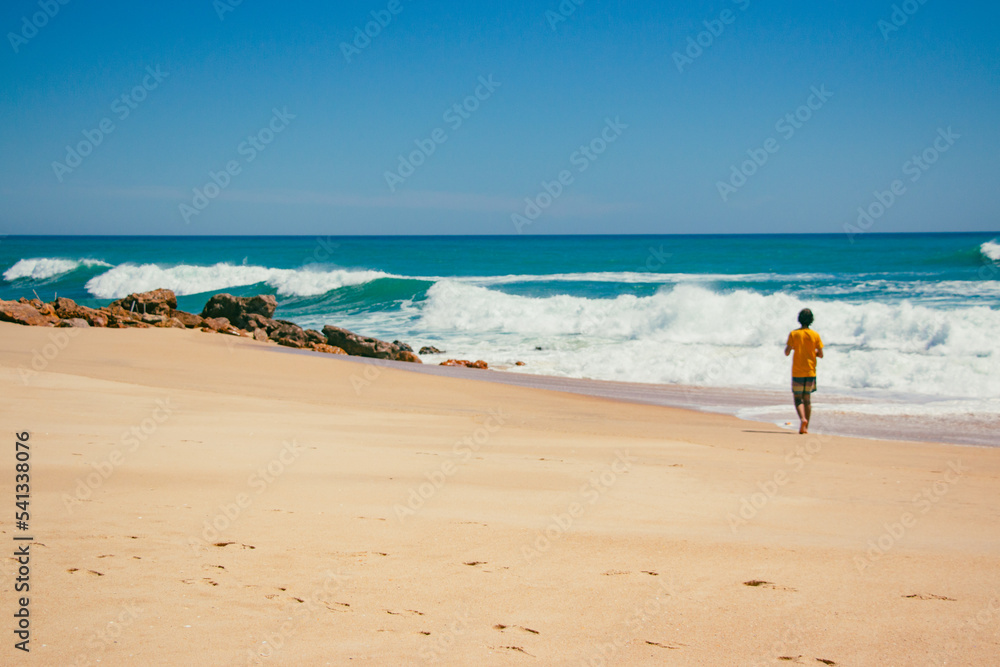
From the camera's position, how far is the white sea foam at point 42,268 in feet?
172

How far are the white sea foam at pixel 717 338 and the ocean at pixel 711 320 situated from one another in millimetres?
48

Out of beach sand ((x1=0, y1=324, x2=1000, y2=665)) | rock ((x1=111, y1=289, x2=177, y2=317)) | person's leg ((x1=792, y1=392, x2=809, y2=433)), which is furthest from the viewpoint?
rock ((x1=111, y1=289, x2=177, y2=317))

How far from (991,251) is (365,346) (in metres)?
44.4

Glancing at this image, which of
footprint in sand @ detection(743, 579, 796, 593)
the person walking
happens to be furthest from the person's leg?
footprint in sand @ detection(743, 579, 796, 593)

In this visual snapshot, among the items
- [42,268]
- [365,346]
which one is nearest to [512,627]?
[365,346]

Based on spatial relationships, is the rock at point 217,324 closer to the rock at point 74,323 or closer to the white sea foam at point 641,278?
the rock at point 74,323

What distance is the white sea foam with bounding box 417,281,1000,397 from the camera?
12.7 metres

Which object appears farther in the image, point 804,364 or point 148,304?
point 148,304

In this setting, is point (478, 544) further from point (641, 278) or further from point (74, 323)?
point (641, 278)

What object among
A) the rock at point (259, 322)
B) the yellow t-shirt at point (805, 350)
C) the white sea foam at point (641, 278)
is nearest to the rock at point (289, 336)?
the rock at point (259, 322)

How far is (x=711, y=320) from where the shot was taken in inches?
859

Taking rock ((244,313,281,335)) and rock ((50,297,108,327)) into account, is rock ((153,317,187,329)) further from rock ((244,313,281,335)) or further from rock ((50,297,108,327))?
rock ((244,313,281,335))

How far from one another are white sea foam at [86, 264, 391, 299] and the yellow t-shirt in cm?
2999

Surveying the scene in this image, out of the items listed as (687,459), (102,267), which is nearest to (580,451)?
(687,459)
